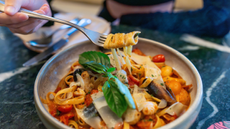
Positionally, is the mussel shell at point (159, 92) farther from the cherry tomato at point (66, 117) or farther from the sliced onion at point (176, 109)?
the cherry tomato at point (66, 117)

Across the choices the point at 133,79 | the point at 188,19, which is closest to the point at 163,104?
the point at 133,79

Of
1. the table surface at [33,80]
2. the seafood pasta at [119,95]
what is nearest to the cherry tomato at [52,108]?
the seafood pasta at [119,95]

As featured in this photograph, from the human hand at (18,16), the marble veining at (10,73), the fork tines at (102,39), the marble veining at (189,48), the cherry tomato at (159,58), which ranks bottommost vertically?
the marble veining at (10,73)

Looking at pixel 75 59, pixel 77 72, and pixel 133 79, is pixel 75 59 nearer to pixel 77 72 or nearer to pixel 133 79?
pixel 77 72

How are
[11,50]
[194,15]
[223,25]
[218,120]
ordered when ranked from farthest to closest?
[194,15], [223,25], [11,50], [218,120]

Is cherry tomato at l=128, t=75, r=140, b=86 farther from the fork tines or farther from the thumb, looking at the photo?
the thumb

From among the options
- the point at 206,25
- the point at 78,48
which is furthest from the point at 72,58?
the point at 206,25

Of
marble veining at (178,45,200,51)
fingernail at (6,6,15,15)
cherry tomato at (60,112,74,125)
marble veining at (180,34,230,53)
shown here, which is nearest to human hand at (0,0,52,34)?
fingernail at (6,6,15,15)

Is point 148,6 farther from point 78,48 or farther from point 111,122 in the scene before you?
point 111,122

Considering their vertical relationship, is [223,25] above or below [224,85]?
above
